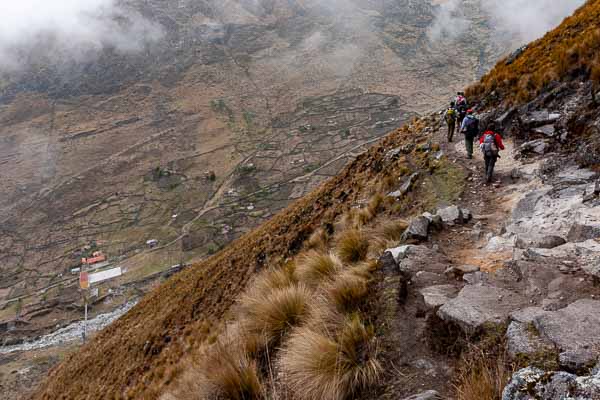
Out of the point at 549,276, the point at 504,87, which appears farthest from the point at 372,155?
the point at 549,276

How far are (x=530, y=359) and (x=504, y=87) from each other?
14.1 meters

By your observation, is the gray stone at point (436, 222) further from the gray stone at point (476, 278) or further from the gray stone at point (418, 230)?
the gray stone at point (476, 278)

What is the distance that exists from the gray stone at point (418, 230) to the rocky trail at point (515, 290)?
0.09 feet

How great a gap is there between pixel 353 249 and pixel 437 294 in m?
2.70

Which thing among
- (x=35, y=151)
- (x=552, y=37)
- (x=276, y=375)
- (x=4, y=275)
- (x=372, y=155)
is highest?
(x=35, y=151)

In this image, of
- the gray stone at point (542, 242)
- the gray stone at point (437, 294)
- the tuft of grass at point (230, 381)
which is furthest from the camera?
the gray stone at point (542, 242)

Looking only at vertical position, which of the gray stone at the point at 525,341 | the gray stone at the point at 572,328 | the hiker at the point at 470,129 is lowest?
the gray stone at the point at 525,341

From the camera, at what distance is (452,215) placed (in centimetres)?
750

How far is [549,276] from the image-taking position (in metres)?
4.42

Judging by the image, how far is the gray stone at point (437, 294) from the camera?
4461 mm

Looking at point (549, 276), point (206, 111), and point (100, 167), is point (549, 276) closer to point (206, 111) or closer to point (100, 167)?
point (100, 167)

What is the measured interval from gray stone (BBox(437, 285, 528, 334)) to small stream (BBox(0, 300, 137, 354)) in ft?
195

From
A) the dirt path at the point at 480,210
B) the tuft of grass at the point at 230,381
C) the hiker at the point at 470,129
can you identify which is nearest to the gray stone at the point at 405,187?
the dirt path at the point at 480,210

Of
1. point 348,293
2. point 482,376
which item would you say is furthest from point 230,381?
point 482,376
